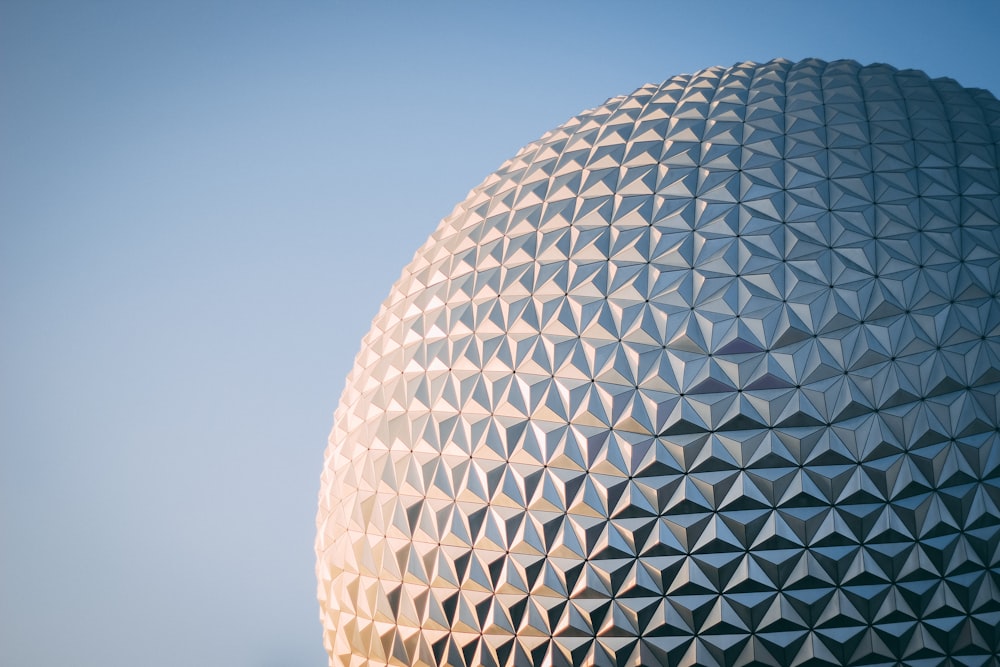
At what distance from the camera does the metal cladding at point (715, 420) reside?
10516 millimetres

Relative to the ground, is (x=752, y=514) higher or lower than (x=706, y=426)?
lower

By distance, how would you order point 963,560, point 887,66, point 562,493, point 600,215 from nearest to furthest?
point 963,560
point 562,493
point 600,215
point 887,66

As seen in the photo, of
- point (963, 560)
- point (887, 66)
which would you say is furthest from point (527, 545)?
point (887, 66)

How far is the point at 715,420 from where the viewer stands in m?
10.8

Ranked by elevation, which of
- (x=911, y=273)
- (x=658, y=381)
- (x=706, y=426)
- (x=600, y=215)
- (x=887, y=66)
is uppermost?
(x=887, y=66)

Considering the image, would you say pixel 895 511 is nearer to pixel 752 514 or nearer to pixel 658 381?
pixel 752 514

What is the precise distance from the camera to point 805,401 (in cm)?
1068

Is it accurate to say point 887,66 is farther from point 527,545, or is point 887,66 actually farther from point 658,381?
point 527,545

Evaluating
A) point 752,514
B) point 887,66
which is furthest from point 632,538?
point 887,66

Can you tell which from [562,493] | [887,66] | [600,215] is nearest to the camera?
[562,493]

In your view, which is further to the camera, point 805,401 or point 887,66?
point 887,66

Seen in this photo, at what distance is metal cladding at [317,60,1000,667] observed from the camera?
10516mm

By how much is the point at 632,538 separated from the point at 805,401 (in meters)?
3.13

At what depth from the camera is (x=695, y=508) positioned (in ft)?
35.1
